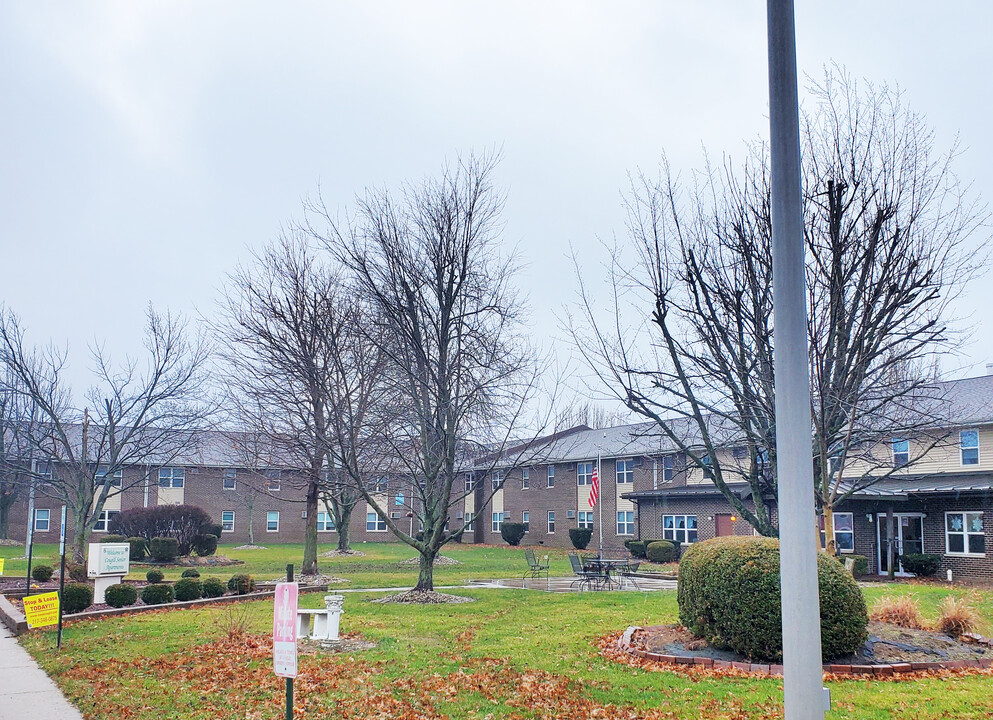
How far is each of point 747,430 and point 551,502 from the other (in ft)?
135

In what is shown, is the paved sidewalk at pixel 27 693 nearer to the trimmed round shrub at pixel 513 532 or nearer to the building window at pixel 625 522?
the building window at pixel 625 522

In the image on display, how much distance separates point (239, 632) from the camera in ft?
46.1

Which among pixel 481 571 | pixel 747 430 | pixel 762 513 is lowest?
pixel 481 571

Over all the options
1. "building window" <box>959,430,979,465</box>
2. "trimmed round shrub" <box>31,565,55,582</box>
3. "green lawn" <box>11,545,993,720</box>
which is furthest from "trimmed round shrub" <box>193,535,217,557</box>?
"building window" <box>959,430,979,465</box>

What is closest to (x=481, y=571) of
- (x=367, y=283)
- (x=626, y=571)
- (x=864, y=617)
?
(x=626, y=571)

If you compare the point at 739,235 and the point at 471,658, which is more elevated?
the point at 739,235

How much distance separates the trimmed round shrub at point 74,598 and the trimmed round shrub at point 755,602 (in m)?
12.4

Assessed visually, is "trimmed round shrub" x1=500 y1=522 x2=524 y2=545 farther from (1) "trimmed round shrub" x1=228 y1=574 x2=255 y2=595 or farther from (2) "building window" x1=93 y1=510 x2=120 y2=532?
(1) "trimmed round shrub" x1=228 y1=574 x2=255 y2=595

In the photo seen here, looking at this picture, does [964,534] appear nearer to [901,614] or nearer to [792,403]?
[901,614]

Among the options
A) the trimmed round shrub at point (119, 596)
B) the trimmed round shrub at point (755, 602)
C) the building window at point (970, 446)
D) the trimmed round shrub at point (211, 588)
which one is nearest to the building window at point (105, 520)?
the trimmed round shrub at point (211, 588)

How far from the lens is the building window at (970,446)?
31734mm

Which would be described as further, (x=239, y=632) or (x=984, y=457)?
(x=984, y=457)

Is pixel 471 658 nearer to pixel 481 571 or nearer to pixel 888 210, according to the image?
pixel 888 210

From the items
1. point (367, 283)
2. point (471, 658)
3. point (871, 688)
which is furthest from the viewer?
point (367, 283)
